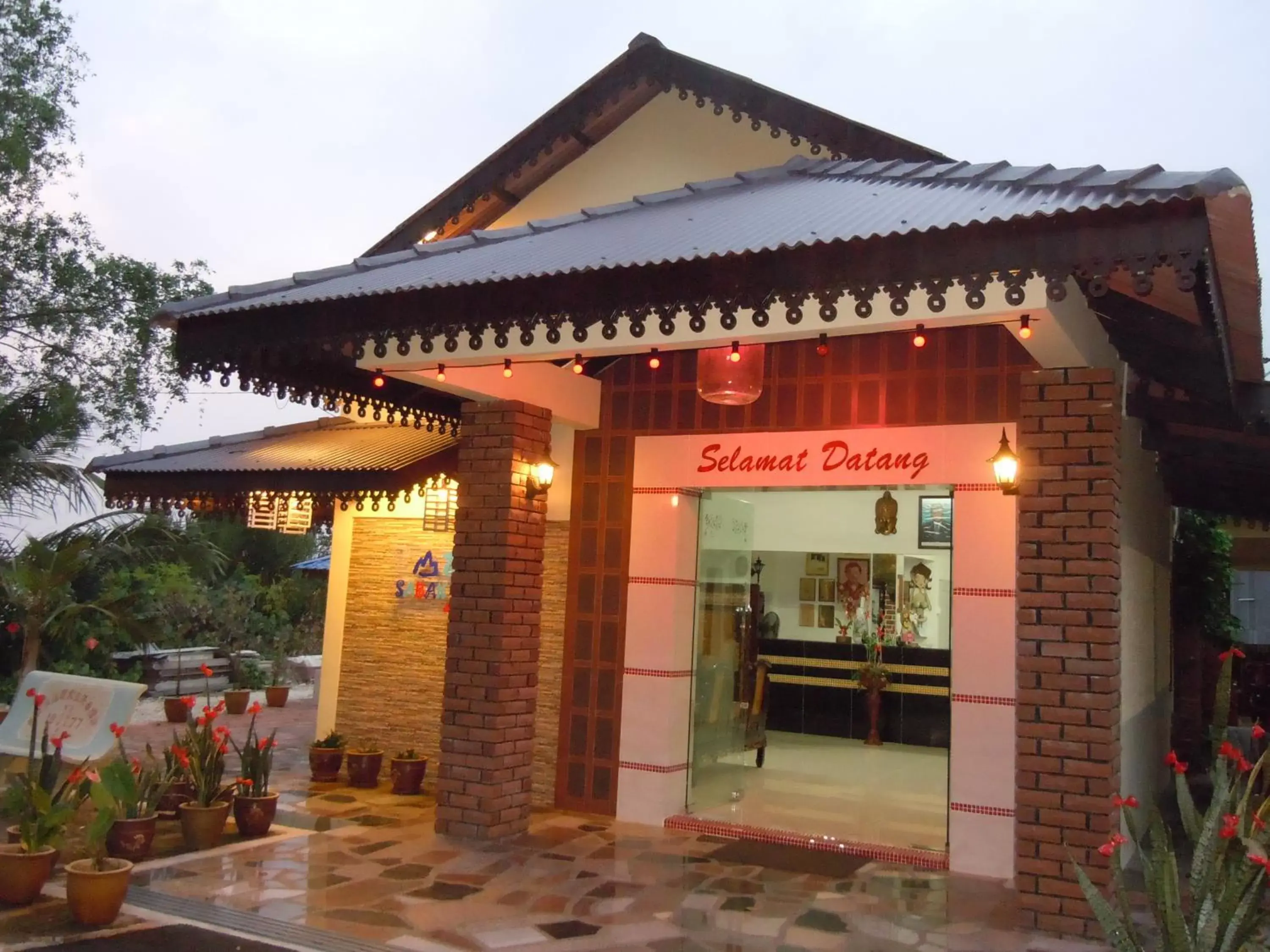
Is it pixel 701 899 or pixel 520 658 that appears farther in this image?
pixel 520 658

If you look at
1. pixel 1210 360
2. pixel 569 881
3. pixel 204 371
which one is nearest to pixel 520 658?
pixel 569 881

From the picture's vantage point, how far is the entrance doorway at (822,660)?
8.49 m

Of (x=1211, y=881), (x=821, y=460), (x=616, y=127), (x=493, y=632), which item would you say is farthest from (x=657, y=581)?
(x=1211, y=881)

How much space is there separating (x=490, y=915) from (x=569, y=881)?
79 cm

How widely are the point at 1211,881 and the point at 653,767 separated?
14.7ft

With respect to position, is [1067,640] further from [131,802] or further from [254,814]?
[131,802]

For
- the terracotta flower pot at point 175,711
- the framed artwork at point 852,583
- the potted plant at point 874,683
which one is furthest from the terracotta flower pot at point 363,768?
the framed artwork at point 852,583

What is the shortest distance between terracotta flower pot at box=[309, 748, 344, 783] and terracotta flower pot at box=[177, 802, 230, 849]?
235cm

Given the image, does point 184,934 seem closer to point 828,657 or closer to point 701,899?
point 701,899

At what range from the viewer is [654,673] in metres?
7.98

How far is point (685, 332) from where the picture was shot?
19.0 feet

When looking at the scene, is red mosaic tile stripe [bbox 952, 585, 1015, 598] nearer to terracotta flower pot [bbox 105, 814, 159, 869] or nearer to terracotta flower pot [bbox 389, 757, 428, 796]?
terracotta flower pot [bbox 389, 757, 428, 796]

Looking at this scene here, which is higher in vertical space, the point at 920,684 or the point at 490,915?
the point at 920,684

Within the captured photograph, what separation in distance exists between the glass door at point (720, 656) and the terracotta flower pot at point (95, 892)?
4.16 meters
